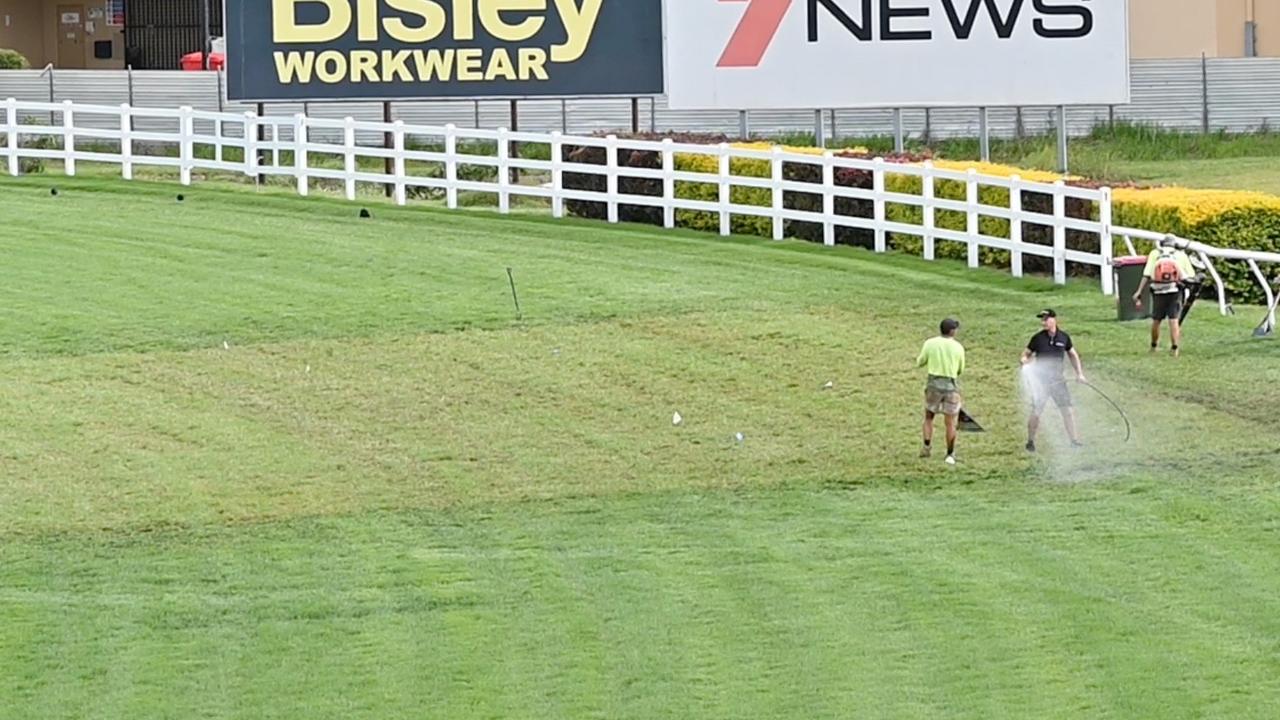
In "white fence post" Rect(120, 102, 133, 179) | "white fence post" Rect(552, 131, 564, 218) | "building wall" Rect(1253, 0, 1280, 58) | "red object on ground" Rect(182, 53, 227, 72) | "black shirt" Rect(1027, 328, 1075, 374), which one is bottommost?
"black shirt" Rect(1027, 328, 1075, 374)

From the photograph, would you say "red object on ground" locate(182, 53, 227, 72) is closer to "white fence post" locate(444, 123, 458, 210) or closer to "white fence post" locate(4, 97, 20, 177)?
"white fence post" locate(4, 97, 20, 177)

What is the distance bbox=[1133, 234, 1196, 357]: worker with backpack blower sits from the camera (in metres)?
23.5

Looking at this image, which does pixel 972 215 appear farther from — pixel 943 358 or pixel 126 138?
pixel 126 138

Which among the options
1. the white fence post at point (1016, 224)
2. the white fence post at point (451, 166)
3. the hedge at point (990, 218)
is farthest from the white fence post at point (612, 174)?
the white fence post at point (1016, 224)

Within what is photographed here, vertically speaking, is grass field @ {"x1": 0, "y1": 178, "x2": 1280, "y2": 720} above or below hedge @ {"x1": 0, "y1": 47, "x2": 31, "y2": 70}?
below

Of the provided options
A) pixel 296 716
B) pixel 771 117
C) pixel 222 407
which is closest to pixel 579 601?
pixel 296 716

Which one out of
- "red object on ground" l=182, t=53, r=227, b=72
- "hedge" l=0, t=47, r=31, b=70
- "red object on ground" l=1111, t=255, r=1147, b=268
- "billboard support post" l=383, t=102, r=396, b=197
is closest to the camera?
"red object on ground" l=1111, t=255, r=1147, b=268

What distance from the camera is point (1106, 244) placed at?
27.2 m

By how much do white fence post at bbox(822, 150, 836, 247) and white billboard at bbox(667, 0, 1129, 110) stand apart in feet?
16.5

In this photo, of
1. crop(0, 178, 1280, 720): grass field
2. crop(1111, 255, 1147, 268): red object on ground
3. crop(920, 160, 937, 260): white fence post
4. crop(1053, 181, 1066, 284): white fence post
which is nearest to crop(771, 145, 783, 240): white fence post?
crop(0, 178, 1280, 720): grass field

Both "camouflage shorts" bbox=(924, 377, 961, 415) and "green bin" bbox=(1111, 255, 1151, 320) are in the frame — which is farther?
"green bin" bbox=(1111, 255, 1151, 320)

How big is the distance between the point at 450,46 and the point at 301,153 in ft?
10.5

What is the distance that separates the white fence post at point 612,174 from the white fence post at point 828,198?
3.04 metres

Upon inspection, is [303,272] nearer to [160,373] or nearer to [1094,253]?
[160,373]
